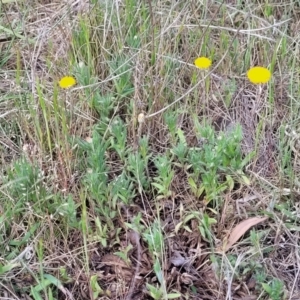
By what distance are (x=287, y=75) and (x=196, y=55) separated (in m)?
0.29

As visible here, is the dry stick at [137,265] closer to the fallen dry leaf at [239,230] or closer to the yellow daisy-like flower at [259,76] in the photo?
the fallen dry leaf at [239,230]

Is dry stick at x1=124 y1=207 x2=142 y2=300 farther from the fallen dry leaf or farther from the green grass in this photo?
the fallen dry leaf

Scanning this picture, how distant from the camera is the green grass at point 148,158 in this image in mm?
1368

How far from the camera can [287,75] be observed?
1.78 metres

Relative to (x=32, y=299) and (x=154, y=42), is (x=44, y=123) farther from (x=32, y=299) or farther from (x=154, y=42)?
(x=32, y=299)

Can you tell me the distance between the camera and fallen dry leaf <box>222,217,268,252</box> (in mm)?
1400

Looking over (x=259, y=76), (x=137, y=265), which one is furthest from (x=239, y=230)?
(x=259, y=76)

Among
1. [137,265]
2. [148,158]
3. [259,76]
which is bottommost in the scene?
[137,265]

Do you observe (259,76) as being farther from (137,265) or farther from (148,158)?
(137,265)

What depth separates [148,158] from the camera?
1.57 meters

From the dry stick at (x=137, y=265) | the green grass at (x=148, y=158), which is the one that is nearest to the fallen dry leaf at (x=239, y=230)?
the green grass at (x=148, y=158)

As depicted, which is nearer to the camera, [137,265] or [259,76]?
[137,265]

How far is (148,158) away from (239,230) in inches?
12.7

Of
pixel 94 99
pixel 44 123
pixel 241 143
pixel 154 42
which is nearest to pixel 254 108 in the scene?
pixel 241 143
